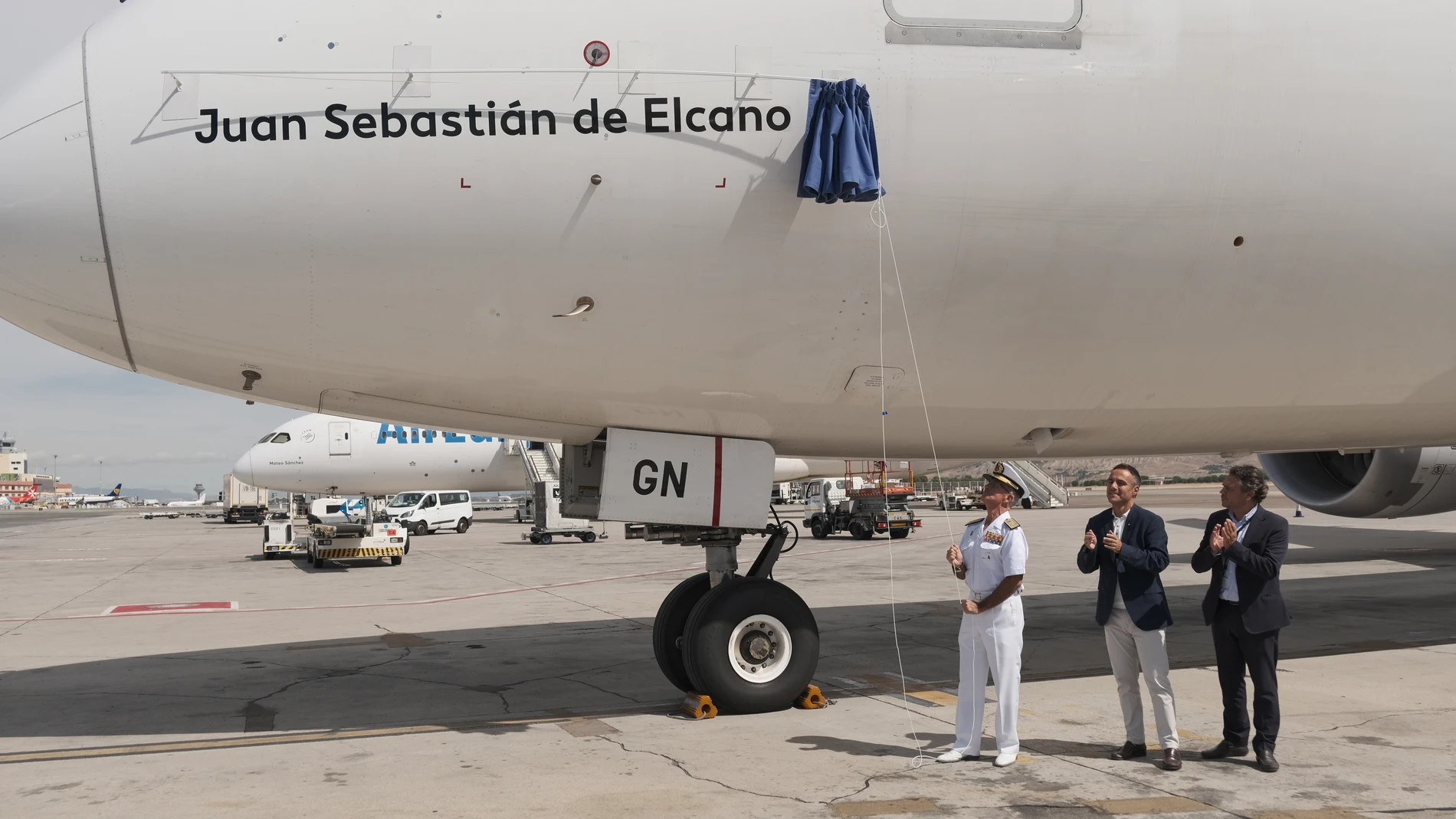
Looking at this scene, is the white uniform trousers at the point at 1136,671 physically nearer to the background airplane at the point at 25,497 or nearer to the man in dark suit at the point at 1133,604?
the man in dark suit at the point at 1133,604

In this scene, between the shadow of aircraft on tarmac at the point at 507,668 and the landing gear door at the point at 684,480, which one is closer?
the landing gear door at the point at 684,480

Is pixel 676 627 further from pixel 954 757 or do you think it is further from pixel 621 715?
pixel 954 757

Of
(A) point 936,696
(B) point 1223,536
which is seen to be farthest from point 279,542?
(B) point 1223,536

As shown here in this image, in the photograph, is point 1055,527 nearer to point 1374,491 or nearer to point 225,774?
point 1374,491

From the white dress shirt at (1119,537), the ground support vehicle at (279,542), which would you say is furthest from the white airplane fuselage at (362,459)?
the white dress shirt at (1119,537)

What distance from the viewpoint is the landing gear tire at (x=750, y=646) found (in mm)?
7410

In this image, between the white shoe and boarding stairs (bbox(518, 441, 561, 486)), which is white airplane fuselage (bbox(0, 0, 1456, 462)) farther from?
boarding stairs (bbox(518, 441, 561, 486))

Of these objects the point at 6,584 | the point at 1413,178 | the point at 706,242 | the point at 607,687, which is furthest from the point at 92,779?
the point at 6,584

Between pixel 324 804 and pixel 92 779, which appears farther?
pixel 92 779

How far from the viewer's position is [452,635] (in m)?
12.5

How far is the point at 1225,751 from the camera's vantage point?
6258mm

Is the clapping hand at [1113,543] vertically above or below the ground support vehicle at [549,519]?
above

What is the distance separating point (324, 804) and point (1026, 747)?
404 centimetres

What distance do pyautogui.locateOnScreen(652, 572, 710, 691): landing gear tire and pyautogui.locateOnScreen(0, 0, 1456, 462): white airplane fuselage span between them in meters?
1.59
